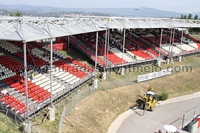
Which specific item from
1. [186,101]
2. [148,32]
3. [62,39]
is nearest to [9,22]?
[62,39]

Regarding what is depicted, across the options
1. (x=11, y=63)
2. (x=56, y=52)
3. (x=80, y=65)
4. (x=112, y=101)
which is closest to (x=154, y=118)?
(x=112, y=101)

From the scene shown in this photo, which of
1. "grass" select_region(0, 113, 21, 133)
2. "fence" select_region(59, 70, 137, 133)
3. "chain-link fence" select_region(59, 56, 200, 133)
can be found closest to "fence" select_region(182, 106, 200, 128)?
"chain-link fence" select_region(59, 56, 200, 133)

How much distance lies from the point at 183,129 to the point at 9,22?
17567 mm

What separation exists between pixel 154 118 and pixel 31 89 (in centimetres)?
1196

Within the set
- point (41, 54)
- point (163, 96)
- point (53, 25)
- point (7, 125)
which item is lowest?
point (163, 96)

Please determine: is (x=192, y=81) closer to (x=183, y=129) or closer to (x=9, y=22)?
(x=183, y=129)

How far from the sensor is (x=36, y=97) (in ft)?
67.4

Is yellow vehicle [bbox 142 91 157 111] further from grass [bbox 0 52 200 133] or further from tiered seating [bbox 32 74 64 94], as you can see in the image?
tiered seating [bbox 32 74 64 94]

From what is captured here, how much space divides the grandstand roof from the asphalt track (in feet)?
30.6

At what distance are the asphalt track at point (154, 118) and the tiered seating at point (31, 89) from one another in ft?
21.0

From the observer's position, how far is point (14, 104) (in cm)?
1847

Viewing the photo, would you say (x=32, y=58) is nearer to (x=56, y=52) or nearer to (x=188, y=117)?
(x=56, y=52)

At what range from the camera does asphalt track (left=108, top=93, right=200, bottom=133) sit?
2227 cm

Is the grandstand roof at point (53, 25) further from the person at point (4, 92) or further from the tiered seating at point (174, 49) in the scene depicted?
the tiered seating at point (174, 49)
